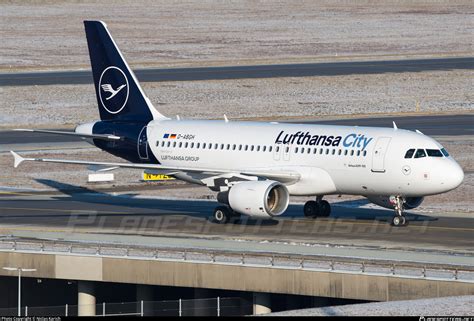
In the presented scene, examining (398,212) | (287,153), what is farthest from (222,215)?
(398,212)

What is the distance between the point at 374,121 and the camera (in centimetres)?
10088

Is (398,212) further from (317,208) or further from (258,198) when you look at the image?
(258,198)

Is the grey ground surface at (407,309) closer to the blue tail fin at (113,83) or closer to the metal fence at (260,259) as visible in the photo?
the metal fence at (260,259)

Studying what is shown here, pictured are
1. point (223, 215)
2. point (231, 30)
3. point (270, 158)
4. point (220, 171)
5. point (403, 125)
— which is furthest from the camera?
point (231, 30)

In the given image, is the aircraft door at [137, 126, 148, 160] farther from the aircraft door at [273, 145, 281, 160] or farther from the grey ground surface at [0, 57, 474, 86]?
the grey ground surface at [0, 57, 474, 86]

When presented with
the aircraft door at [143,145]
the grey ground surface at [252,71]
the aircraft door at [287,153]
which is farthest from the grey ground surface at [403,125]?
the aircraft door at [287,153]

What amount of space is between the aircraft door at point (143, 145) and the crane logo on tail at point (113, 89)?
305 cm

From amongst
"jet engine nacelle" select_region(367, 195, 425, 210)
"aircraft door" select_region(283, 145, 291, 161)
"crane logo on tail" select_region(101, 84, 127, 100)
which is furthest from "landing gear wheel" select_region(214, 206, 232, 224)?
"crane logo on tail" select_region(101, 84, 127, 100)

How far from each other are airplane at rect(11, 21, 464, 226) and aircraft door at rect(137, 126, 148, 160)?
50mm

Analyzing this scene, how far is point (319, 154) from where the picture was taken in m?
57.2

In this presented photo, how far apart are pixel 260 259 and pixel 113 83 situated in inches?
866

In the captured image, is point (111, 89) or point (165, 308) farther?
point (111, 89)

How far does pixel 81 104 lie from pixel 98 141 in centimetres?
4739

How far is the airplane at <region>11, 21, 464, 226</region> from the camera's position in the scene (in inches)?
2168
